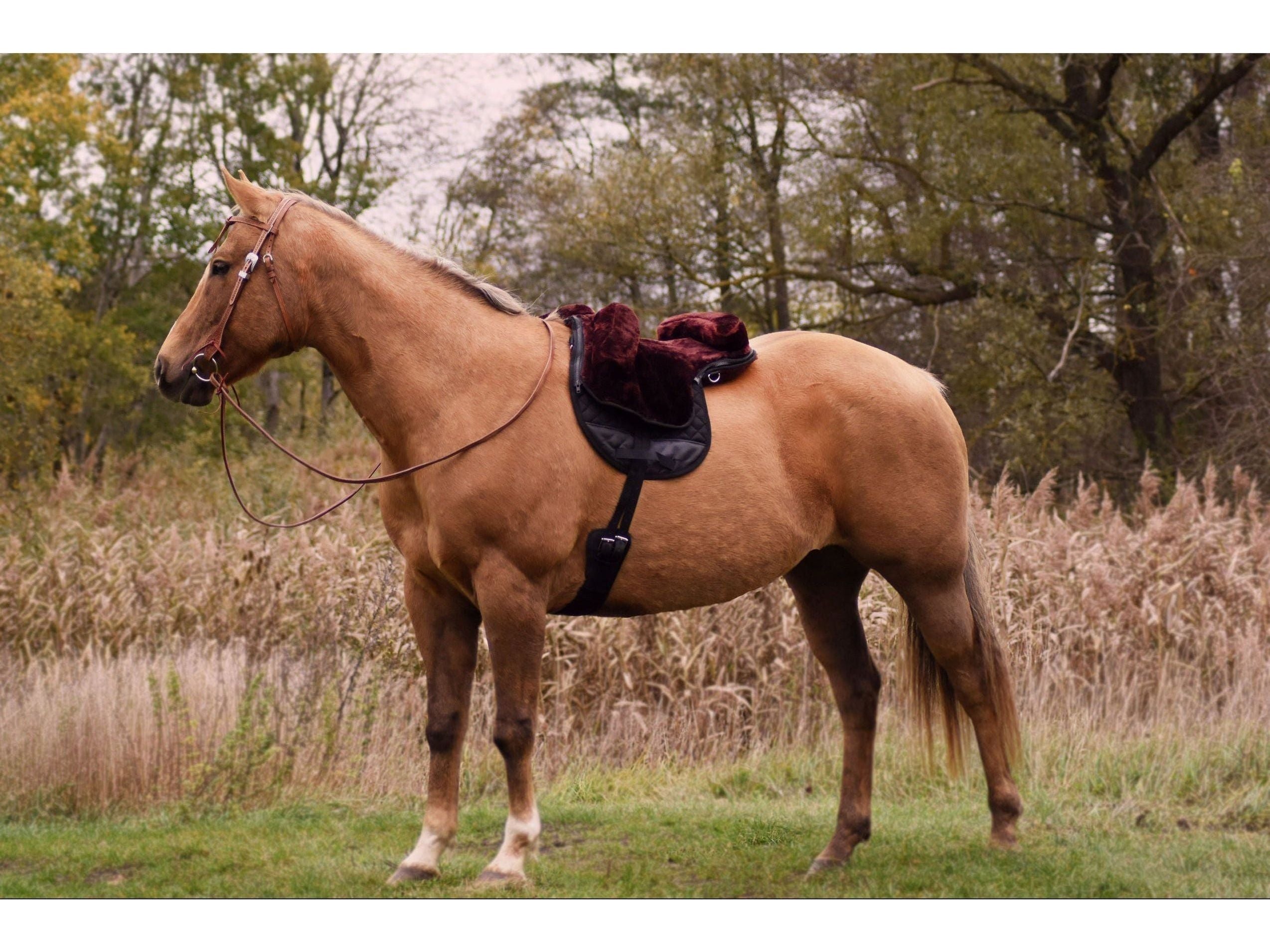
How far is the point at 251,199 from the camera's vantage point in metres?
3.89

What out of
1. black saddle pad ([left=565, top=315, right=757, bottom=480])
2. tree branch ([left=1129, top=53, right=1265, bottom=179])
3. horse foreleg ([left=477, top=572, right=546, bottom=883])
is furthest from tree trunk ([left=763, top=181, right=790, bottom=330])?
horse foreleg ([left=477, top=572, right=546, bottom=883])

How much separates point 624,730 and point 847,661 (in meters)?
1.92

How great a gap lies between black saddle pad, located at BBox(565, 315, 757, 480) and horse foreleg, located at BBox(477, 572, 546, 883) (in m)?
0.59

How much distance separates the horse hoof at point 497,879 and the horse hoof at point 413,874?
22cm

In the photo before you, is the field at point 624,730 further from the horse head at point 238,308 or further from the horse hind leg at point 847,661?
the horse head at point 238,308

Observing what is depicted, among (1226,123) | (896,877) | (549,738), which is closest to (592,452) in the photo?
(896,877)

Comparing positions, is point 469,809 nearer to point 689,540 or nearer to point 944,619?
point 689,540

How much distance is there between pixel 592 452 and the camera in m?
4.04

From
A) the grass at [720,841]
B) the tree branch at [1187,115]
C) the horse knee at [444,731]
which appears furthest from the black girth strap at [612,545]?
the tree branch at [1187,115]

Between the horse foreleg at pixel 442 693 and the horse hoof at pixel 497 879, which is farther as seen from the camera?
the horse foreleg at pixel 442 693

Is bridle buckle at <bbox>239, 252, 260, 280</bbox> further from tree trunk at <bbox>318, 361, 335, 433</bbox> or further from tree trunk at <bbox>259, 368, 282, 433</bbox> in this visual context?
tree trunk at <bbox>259, 368, 282, 433</bbox>

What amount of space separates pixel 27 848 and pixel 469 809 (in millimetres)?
1870

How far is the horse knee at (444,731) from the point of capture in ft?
13.5

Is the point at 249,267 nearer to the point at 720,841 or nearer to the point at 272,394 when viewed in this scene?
the point at 720,841
